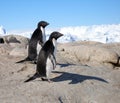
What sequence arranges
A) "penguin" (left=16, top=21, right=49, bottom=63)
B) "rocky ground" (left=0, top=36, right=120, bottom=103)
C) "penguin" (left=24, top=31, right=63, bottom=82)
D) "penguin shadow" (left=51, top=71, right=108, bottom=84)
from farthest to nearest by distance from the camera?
1. "penguin" (left=16, top=21, right=49, bottom=63)
2. "penguin shadow" (left=51, top=71, right=108, bottom=84)
3. "penguin" (left=24, top=31, right=63, bottom=82)
4. "rocky ground" (left=0, top=36, right=120, bottom=103)

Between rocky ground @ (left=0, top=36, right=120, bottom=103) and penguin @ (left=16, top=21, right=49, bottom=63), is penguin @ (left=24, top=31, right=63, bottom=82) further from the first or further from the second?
penguin @ (left=16, top=21, right=49, bottom=63)

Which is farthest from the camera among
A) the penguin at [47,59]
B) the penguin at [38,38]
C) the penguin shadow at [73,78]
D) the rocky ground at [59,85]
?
the penguin at [38,38]

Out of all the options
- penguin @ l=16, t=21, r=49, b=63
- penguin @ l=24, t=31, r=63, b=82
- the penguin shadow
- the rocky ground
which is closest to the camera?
the rocky ground

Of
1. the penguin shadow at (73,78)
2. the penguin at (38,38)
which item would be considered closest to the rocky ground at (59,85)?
the penguin shadow at (73,78)

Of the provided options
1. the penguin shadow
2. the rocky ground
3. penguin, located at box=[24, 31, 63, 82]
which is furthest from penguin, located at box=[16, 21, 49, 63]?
Result: penguin, located at box=[24, 31, 63, 82]

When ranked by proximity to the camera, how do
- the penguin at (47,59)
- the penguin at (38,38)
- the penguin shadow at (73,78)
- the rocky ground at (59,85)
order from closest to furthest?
the rocky ground at (59,85)
the penguin at (47,59)
the penguin shadow at (73,78)
the penguin at (38,38)

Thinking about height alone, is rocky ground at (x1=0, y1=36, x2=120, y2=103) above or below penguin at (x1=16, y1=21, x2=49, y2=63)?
below

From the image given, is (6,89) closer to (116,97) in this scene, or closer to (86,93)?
(86,93)

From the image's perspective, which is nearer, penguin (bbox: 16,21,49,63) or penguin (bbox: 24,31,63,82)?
penguin (bbox: 24,31,63,82)

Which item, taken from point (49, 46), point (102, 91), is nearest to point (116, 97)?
point (102, 91)

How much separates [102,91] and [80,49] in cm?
597

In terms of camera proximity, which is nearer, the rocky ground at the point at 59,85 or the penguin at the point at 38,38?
the rocky ground at the point at 59,85

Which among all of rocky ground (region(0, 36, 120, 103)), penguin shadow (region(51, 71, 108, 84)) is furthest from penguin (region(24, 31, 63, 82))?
penguin shadow (region(51, 71, 108, 84))

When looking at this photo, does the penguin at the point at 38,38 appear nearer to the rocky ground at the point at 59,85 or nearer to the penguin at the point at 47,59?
the rocky ground at the point at 59,85
